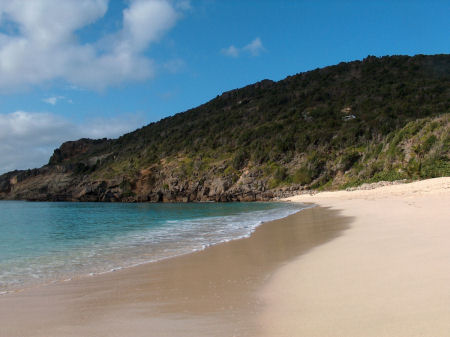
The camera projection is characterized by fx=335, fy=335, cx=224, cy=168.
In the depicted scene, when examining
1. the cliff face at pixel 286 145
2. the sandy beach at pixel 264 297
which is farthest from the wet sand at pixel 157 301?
the cliff face at pixel 286 145

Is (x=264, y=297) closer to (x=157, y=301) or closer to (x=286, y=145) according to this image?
(x=157, y=301)

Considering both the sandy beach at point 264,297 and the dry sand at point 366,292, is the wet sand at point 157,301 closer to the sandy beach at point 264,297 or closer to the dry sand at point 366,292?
the sandy beach at point 264,297

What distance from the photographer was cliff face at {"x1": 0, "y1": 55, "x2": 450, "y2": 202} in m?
40.0

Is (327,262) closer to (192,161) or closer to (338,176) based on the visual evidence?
(338,176)

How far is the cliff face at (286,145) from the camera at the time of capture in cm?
4000

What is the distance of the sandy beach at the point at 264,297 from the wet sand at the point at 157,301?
13mm

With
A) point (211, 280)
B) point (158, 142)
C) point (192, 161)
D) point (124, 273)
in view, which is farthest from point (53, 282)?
point (158, 142)

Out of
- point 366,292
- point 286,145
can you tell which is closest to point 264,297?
point 366,292

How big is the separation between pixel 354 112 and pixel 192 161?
29.7 meters

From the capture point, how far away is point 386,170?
119 ft

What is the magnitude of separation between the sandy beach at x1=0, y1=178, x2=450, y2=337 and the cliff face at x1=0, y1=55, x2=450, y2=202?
2793 cm

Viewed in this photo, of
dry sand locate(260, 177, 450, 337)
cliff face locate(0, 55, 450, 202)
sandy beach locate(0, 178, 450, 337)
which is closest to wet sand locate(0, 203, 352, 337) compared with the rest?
sandy beach locate(0, 178, 450, 337)

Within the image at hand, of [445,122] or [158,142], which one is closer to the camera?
[445,122]

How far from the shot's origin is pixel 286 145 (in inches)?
2119
